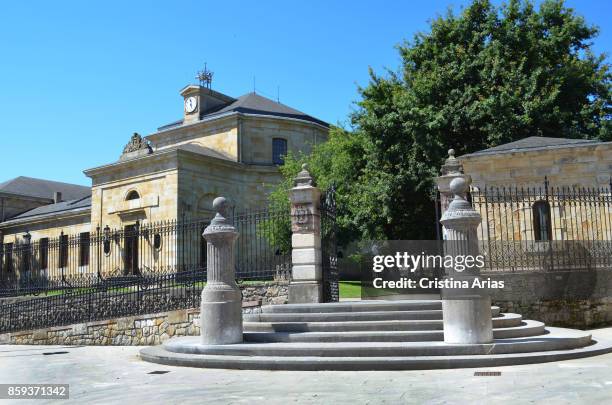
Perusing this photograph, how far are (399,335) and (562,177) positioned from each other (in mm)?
10571

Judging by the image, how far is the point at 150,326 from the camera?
15.0 metres

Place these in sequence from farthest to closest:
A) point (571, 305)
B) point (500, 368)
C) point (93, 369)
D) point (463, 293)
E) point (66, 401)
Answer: point (571, 305), point (93, 369), point (463, 293), point (500, 368), point (66, 401)

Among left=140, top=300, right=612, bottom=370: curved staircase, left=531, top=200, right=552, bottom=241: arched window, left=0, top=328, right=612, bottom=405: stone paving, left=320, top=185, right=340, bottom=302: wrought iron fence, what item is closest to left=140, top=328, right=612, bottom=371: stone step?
left=140, top=300, right=612, bottom=370: curved staircase

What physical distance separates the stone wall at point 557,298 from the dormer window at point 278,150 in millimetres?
25299

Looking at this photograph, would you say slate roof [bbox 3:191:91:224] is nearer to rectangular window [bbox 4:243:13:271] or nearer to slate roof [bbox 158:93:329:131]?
rectangular window [bbox 4:243:13:271]

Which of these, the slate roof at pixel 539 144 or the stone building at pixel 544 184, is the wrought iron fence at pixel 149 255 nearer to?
the stone building at pixel 544 184

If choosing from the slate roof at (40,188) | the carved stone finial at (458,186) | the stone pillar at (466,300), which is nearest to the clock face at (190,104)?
the slate roof at (40,188)

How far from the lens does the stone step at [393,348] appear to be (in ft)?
29.9

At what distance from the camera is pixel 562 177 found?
17.8 m

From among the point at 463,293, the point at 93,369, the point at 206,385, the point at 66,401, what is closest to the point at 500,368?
the point at 463,293

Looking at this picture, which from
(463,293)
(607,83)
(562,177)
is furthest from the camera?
(607,83)

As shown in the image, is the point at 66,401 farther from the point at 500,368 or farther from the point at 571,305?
the point at 571,305

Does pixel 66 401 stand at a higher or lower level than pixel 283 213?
lower

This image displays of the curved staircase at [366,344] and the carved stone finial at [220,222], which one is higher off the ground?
the carved stone finial at [220,222]
